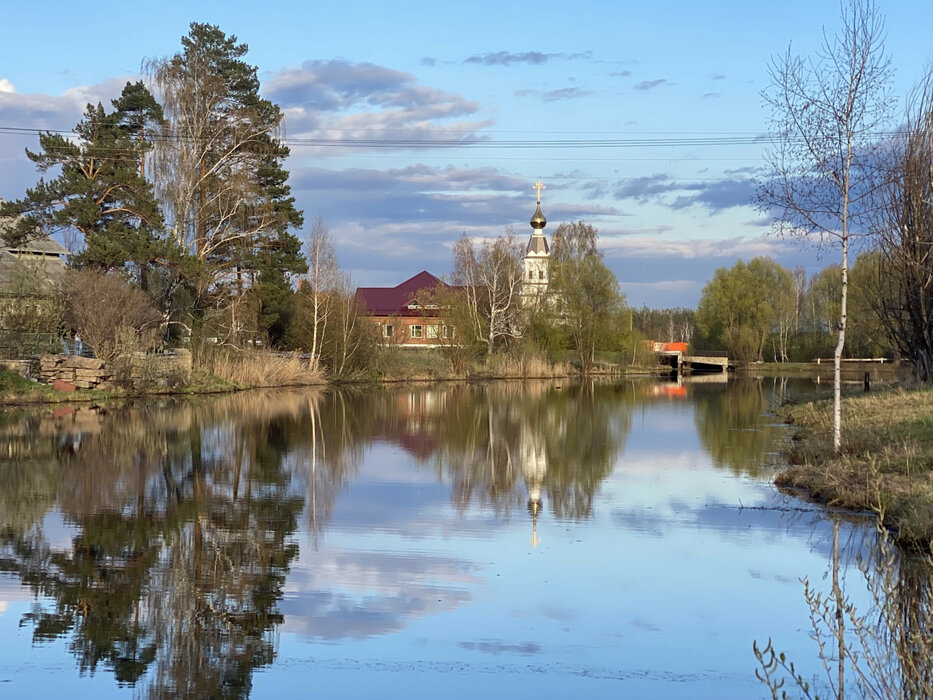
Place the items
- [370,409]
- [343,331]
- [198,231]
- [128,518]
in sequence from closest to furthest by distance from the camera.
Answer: [128,518]
[370,409]
[198,231]
[343,331]

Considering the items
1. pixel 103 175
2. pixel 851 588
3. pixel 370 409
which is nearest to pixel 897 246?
pixel 370 409

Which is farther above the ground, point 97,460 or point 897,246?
point 897,246

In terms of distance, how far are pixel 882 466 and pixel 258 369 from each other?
1201 inches

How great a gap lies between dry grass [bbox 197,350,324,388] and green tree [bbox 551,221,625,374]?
25623mm

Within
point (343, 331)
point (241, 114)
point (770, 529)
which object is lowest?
point (770, 529)

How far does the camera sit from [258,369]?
134ft

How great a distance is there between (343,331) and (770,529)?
3684cm

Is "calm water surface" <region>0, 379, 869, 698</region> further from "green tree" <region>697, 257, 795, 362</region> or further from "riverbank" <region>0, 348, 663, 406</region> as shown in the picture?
"green tree" <region>697, 257, 795, 362</region>

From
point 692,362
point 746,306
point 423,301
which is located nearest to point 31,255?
point 423,301

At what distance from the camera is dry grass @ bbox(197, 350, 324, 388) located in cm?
3869

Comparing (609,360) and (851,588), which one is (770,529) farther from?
(609,360)

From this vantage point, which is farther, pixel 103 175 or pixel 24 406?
pixel 103 175

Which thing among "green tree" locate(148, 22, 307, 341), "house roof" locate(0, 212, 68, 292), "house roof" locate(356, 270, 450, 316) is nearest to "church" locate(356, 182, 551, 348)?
"house roof" locate(356, 270, 450, 316)

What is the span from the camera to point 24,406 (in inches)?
1105
